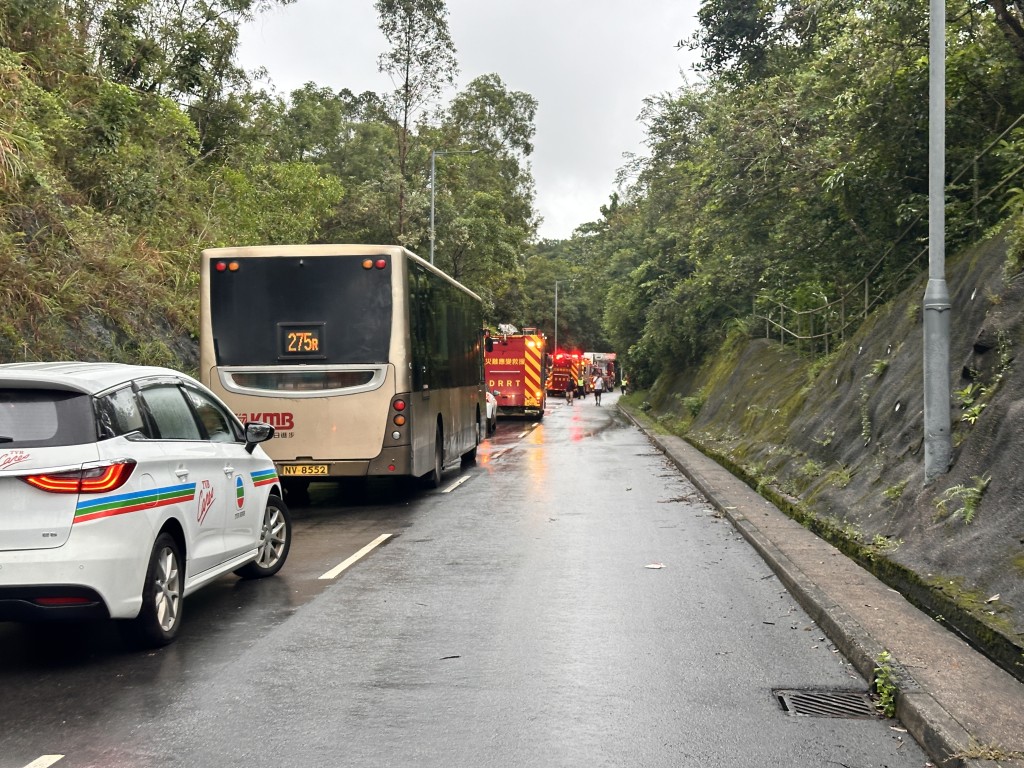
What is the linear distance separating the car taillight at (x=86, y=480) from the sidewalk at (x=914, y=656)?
173 inches

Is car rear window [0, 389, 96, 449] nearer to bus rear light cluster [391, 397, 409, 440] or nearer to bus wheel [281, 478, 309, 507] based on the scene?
bus rear light cluster [391, 397, 409, 440]

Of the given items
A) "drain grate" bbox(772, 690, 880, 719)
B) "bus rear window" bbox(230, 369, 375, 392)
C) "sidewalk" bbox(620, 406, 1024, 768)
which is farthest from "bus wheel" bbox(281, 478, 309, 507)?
"drain grate" bbox(772, 690, 880, 719)

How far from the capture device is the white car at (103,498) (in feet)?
19.1

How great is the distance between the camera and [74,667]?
6.25 metres

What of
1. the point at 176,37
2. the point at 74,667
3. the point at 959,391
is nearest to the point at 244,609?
the point at 74,667

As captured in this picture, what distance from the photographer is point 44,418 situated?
6.07 m

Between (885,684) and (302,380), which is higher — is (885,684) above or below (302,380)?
below

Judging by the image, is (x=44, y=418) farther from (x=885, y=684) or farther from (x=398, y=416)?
(x=398, y=416)

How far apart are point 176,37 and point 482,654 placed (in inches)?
992

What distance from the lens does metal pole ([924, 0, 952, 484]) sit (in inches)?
372

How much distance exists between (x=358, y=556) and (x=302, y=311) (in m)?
4.42

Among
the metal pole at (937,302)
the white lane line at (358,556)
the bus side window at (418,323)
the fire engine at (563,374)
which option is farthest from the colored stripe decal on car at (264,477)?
the fire engine at (563,374)

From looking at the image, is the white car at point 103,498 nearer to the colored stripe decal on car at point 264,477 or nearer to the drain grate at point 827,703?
the colored stripe decal on car at point 264,477

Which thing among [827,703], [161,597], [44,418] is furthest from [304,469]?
[827,703]
